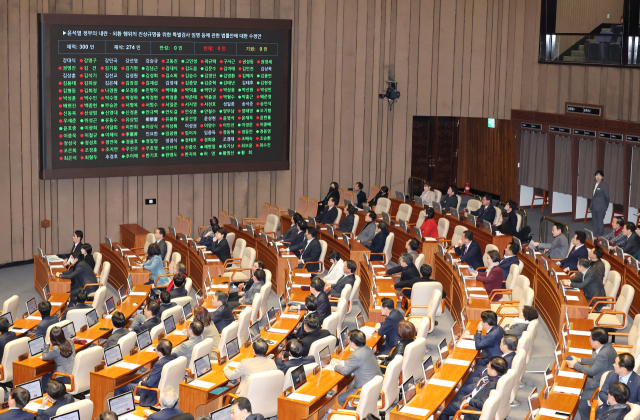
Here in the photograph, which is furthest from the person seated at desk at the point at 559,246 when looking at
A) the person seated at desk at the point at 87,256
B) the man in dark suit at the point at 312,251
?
the person seated at desk at the point at 87,256

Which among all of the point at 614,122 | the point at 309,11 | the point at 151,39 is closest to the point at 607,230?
the point at 614,122

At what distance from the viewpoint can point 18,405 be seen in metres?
6.92

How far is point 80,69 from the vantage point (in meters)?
14.2

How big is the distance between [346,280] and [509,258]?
8.19 feet

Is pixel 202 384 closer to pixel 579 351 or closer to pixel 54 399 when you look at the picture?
pixel 54 399

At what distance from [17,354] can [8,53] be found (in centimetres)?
719

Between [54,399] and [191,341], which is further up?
[191,341]

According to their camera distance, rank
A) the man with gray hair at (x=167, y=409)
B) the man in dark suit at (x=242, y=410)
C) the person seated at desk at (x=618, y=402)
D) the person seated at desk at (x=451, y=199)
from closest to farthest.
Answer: the man in dark suit at (x=242, y=410) → the person seated at desk at (x=618, y=402) → the man with gray hair at (x=167, y=409) → the person seated at desk at (x=451, y=199)

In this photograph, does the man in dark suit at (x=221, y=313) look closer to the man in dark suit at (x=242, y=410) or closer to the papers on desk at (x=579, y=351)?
the man in dark suit at (x=242, y=410)

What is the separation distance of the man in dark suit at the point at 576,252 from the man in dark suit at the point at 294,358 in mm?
4997

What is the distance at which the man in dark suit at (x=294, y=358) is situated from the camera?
26.5ft

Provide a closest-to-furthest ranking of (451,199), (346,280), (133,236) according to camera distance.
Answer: (346,280) < (133,236) < (451,199)

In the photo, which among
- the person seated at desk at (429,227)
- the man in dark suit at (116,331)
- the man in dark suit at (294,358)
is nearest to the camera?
the man in dark suit at (294,358)

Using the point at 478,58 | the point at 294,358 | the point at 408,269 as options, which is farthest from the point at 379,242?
the point at 478,58
